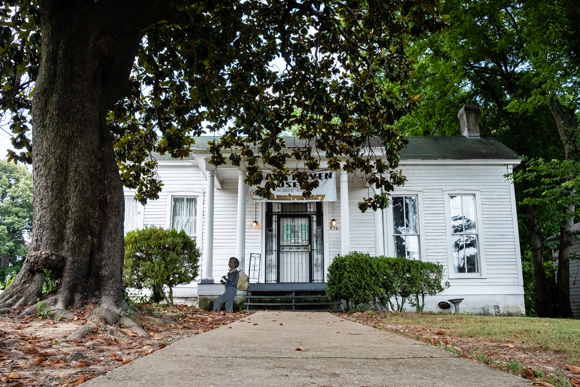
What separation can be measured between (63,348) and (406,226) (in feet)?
40.4

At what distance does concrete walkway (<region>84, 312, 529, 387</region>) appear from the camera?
246 centimetres

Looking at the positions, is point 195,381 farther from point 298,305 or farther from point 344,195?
point 344,195

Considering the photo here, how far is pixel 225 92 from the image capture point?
5.93 meters

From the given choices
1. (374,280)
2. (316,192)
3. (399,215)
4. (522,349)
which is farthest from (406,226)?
(522,349)

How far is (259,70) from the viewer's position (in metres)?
5.76

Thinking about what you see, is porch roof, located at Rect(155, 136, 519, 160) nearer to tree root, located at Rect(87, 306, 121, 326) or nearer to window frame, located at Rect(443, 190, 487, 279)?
window frame, located at Rect(443, 190, 487, 279)

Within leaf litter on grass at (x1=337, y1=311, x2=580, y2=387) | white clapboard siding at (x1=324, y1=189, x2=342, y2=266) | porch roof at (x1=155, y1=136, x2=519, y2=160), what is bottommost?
leaf litter on grass at (x1=337, y1=311, x2=580, y2=387)

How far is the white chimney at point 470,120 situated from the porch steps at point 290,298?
29.4ft

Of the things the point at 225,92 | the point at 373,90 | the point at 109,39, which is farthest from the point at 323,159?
the point at 109,39

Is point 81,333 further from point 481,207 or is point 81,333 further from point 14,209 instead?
point 14,209

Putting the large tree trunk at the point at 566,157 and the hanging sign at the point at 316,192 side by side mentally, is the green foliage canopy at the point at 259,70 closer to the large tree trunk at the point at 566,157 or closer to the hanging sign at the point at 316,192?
the hanging sign at the point at 316,192

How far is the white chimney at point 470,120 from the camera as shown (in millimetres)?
16281

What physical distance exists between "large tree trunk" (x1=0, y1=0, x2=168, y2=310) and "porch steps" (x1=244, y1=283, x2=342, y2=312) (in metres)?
A: 6.37

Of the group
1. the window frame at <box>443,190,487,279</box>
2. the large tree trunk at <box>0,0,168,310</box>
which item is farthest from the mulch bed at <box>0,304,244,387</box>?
the window frame at <box>443,190,487,279</box>
